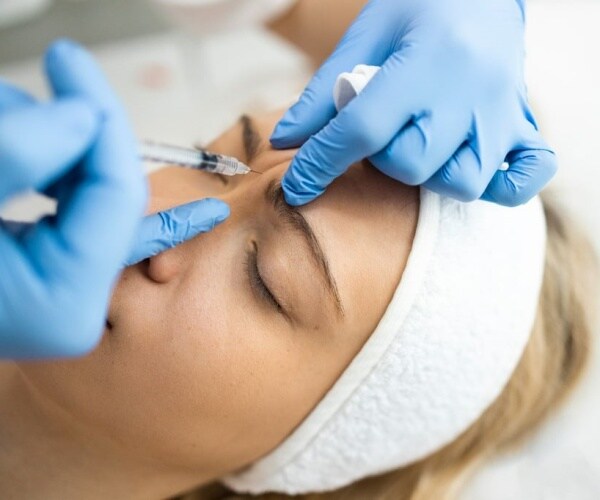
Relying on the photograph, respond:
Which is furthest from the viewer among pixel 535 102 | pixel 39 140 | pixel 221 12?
pixel 221 12

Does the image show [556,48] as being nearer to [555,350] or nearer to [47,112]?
[555,350]

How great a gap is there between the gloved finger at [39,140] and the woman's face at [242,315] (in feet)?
0.95

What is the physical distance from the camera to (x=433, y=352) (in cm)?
98

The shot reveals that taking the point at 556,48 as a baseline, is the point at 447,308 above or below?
below

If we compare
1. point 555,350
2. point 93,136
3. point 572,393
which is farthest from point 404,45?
point 572,393

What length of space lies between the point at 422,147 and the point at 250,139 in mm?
297

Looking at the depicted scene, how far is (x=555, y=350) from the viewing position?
1252 mm

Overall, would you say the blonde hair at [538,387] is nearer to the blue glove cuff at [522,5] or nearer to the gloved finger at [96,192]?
the blue glove cuff at [522,5]

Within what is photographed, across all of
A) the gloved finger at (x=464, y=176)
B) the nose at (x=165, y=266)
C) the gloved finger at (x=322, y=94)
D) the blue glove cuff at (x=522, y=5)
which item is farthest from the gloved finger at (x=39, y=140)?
the blue glove cuff at (x=522, y=5)

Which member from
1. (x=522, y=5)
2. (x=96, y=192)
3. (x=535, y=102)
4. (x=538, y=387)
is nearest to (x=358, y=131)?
(x=96, y=192)

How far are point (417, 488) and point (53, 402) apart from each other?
2.28 ft

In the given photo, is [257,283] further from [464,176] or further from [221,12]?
[221,12]

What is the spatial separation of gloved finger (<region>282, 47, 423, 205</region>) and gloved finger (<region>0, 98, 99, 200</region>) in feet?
1.01

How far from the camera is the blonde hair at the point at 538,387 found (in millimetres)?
1216
